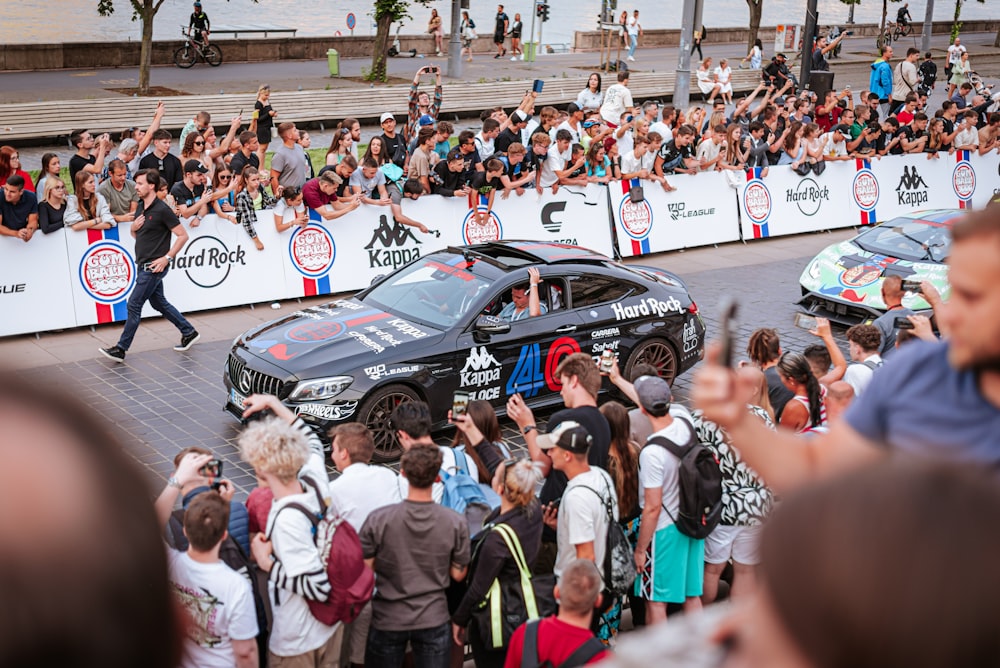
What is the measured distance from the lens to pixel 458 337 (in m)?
10.8

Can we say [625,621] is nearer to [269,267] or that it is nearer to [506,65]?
[269,267]

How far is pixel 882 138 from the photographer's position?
21.4 meters

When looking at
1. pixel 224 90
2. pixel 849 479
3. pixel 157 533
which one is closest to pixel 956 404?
pixel 849 479

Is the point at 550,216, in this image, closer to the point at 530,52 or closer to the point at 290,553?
the point at 290,553

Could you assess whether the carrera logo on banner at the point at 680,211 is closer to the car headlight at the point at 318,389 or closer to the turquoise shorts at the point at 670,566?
the car headlight at the point at 318,389

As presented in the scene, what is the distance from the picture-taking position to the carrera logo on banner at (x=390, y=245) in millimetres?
15414

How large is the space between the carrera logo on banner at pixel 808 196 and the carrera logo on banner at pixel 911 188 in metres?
1.86

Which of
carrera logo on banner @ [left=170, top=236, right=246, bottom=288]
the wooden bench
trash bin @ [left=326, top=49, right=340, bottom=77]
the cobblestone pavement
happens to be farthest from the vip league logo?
trash bin @ [left=326, top=49, right=340, bottom=77]

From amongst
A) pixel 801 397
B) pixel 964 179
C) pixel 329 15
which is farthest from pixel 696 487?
pixel 329 15

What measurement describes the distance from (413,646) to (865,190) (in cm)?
1754

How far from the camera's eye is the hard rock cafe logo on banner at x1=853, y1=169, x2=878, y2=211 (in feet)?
69.3

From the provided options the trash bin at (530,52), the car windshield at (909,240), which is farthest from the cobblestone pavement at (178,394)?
the trash bin at (530,52)

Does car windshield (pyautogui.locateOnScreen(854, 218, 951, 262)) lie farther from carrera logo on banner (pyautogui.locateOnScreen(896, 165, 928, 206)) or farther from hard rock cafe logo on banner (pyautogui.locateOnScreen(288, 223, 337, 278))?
hard rock cafe logo on banner (pyautogui.locateOnScreen(288, 223, 337, 278))

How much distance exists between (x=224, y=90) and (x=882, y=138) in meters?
18.0
